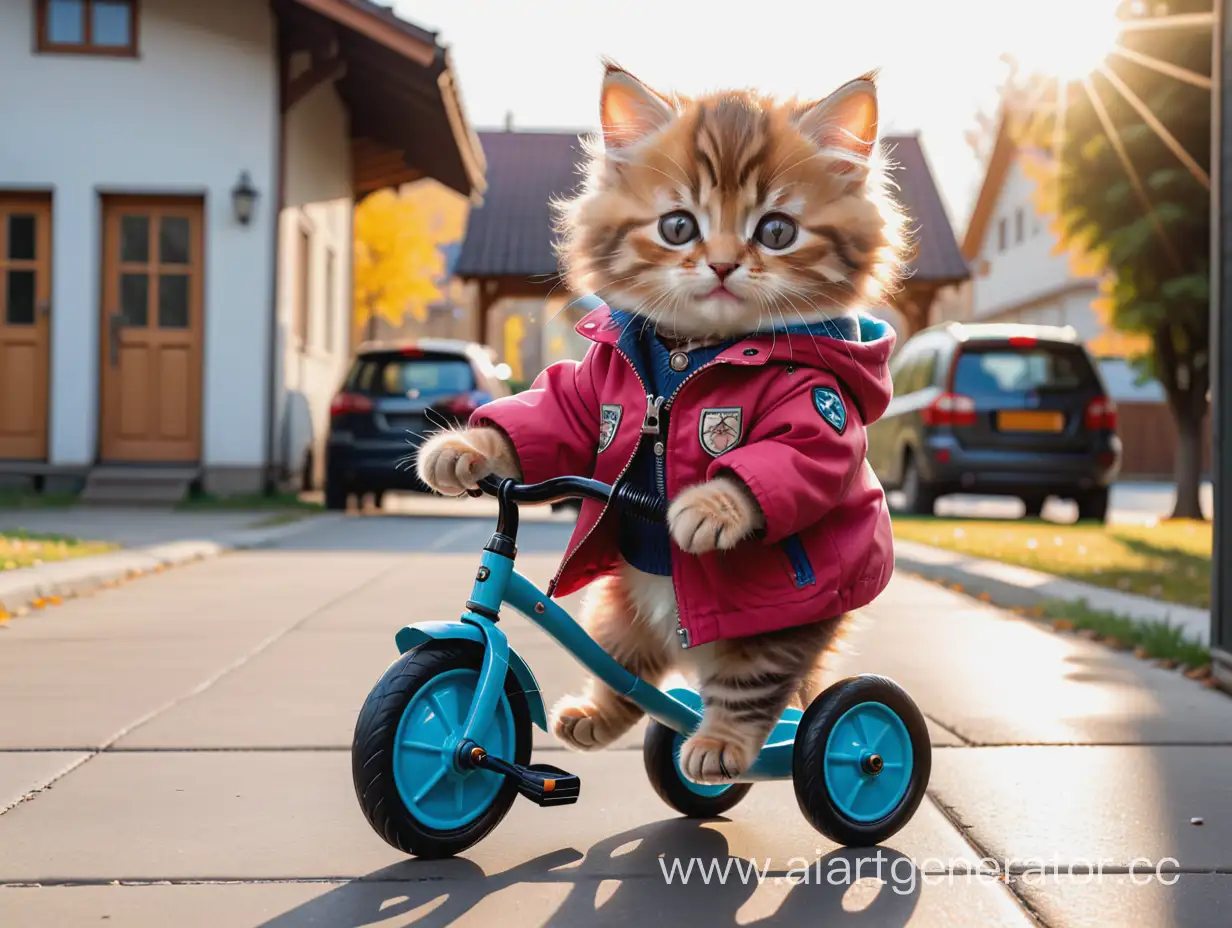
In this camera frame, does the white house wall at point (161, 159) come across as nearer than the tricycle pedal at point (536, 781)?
No

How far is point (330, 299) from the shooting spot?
20.2 m

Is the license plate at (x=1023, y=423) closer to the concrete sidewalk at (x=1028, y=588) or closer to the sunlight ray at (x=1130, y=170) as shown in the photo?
the sunlight ray at (x=1130, y=170)

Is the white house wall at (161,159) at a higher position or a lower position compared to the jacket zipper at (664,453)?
higher

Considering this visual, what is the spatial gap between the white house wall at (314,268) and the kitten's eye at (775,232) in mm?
13141

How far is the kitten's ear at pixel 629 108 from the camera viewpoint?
104 inches

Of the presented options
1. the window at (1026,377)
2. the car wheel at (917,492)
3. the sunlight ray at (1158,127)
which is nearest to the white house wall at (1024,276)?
the sunlight ray at (1158,127)

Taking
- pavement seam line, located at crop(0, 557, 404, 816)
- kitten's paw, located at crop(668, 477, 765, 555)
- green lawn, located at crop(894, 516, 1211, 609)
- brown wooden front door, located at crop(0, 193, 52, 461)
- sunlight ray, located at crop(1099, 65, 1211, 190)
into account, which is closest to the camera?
kitten's paw, located at crop(668, 477, 765, 555)

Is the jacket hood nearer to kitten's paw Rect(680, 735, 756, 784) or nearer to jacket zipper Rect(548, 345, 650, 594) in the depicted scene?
jacket zipper Rect(548, 345, 650, 594)

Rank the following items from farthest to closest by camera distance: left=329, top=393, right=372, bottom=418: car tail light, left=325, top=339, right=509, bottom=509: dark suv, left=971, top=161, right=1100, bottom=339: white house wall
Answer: left=971, top=161, right=1100, bottom=339: white house wall
left=329, top=393, right=372, bottom=418: car tail light
left=325, top=339, right=509, bottom=509: dark suv

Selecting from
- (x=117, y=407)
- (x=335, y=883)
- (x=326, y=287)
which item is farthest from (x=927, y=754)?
(x=326, y=287)

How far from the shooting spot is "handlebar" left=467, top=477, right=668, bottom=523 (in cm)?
253

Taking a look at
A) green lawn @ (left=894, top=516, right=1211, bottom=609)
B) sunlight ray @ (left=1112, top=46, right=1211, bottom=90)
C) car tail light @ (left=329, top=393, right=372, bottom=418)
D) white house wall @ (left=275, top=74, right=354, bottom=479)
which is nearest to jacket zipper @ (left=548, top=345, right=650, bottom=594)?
green lawn @ (left=894, top=516, right=1211, bottom=609)

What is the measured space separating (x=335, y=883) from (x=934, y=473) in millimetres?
11861

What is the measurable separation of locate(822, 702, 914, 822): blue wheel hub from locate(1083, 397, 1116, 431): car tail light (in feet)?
37.8
